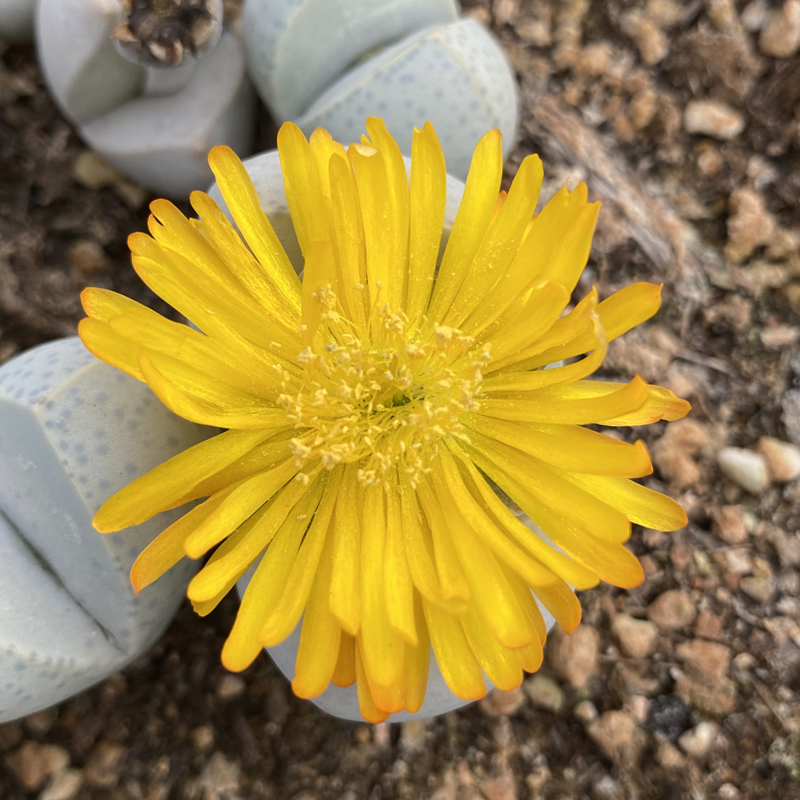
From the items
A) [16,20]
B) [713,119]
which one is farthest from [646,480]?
[16,20]

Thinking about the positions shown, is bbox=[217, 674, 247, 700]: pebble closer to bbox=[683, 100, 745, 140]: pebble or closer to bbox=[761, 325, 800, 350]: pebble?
bbox=[761, 325, 800, 350]: pebble

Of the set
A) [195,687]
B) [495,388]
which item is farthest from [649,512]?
[195,687]

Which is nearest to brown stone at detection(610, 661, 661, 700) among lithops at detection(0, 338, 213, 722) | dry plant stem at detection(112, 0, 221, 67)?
lithops at detection(0, 338, 213, 722)

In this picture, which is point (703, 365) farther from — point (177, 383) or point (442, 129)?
point (177, 383)

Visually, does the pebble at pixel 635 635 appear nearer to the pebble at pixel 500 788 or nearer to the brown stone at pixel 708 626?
the brown stone at pixel 708 626

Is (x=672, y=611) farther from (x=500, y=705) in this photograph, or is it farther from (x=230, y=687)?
(x=230, y=687)
